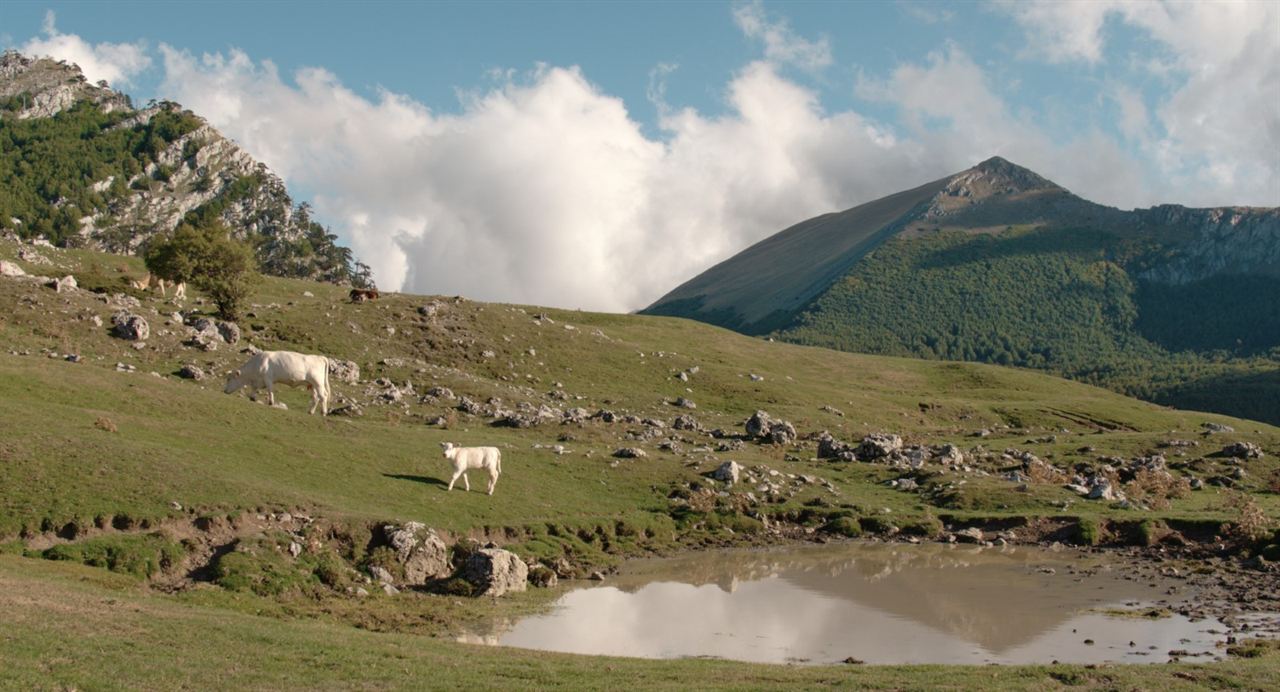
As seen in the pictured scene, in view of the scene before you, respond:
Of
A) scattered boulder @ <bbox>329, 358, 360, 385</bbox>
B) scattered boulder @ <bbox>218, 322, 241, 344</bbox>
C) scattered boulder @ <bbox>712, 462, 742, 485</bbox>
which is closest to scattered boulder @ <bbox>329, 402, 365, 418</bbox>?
scattered boulder @ <bbox>329, 358, 360, 385</bbox>

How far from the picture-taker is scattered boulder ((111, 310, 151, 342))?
65.0 meters

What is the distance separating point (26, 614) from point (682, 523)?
33.6m

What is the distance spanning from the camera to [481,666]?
23.9 metres

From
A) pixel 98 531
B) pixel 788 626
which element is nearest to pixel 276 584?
pixel 98 531

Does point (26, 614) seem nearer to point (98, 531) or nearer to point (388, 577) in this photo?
point (98, 531)

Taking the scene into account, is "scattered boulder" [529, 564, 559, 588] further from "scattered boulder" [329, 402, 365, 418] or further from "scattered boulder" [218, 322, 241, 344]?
"scattered boulder" [218, 322, 241, 344]

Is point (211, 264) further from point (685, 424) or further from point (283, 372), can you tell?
point (685, 424)

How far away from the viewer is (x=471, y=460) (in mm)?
47500

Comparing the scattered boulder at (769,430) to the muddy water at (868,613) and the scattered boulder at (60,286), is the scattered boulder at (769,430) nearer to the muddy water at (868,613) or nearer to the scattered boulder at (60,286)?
the muddy water at (868,613)

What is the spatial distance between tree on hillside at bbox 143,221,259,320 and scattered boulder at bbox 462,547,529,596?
49.9 metres

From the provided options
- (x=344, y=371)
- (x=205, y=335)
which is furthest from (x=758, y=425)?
(x=205, y=335)

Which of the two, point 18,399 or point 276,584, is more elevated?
point 18,399

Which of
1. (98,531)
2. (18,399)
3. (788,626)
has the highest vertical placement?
(18,399)

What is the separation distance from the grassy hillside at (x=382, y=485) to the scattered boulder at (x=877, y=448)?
3018 mm
